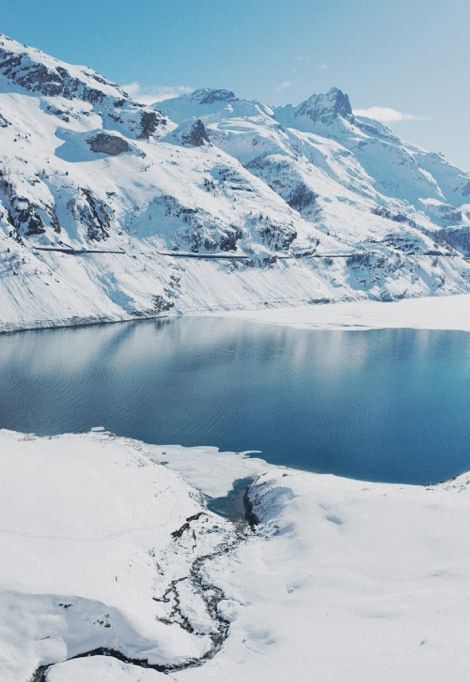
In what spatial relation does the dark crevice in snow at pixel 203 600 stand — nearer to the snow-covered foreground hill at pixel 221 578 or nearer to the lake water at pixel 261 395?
the snow-covered foreground hill at pixel 221 578

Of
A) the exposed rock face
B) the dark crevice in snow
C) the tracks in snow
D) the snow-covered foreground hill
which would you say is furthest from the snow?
the dark crevice in snow

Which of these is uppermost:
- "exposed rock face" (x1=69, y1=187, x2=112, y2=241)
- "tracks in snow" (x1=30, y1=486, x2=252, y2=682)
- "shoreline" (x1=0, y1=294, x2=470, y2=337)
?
"exposed rock face" (x1=69, y1=187, x2=112, y2=241)

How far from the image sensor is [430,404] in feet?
240

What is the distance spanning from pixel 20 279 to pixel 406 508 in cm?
11348

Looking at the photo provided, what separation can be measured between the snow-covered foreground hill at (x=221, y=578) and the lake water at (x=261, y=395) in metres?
12.2

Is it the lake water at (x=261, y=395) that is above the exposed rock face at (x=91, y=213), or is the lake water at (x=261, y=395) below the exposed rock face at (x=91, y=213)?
below

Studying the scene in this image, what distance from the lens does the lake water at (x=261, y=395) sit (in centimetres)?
5522

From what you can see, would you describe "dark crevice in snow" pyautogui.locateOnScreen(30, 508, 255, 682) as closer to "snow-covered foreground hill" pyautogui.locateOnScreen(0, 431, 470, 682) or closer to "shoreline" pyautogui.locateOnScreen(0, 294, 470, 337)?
"snow-covered foreground hill" pyautogui.locateOnScreen(0, 431, 470, 682)

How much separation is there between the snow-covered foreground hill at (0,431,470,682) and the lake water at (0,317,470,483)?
12222 mm

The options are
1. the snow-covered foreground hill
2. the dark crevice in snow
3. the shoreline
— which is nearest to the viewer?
the snow-covered foreground hill

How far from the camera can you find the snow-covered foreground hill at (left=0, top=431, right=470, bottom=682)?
63.7 ft

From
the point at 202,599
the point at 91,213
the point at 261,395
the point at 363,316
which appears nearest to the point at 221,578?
the point at 202,599

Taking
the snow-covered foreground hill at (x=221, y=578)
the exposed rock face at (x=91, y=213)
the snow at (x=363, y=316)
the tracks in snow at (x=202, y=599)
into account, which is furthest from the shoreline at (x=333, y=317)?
the tracks in snow at (x=202, y=599)

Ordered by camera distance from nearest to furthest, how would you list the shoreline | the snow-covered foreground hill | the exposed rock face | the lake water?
the snow-covered foreground hill → the lake water → the shoreline → the exposed rock face
